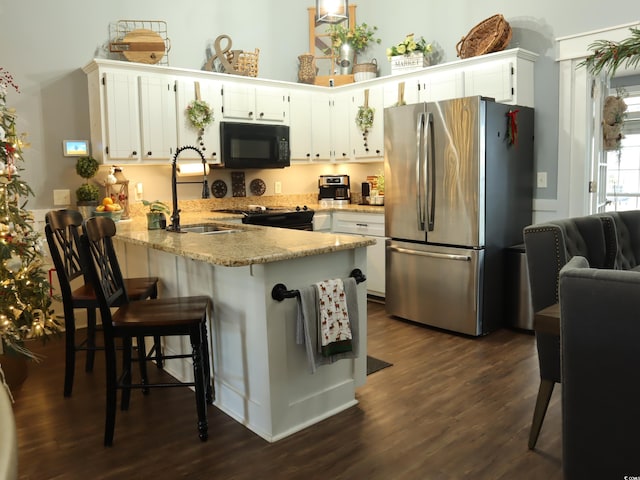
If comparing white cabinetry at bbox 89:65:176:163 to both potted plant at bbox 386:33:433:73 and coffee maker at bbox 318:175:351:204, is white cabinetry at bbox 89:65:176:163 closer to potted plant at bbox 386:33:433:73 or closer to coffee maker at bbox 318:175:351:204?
coffee maker at bbox 318:175:351:204

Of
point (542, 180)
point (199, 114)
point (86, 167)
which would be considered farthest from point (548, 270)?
point (86, 167)

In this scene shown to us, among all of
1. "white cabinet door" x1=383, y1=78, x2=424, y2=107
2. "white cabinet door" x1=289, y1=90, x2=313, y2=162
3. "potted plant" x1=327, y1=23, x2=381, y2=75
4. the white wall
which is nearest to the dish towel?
the white wall

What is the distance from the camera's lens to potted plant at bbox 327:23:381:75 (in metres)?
5.66

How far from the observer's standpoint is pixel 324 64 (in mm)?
6043

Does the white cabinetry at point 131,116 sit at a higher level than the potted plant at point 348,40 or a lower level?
lower

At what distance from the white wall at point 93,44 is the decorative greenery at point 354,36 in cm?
87

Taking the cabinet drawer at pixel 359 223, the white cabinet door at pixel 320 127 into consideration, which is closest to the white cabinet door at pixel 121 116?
the white cabinet door at pixel 320 127

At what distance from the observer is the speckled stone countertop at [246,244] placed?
2322 mm

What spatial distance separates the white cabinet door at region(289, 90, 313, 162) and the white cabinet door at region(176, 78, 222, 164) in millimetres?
850

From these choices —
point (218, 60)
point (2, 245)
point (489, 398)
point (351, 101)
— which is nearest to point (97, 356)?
point (2, 245)

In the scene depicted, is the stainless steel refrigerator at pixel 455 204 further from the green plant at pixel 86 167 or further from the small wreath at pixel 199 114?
the green plant at pixel 86 167

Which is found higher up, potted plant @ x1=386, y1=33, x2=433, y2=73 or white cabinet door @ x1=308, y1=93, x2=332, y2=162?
potted plant @ x1=386, y1=33, x2=433, y2=73

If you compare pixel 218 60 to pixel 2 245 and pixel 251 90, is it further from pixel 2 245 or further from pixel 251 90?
pixel 2 245

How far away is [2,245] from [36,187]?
1535 millimetres
